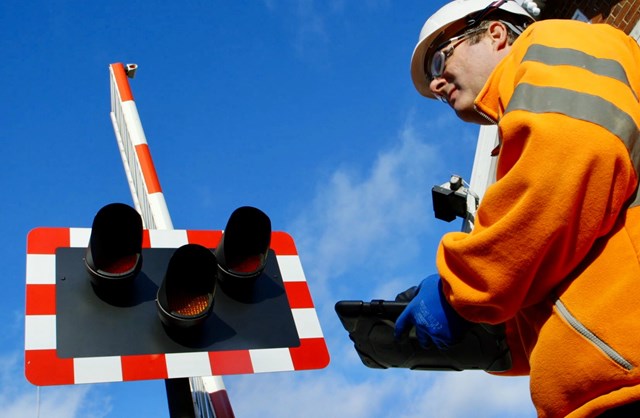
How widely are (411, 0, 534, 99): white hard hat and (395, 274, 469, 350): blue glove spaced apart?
0.89 metres

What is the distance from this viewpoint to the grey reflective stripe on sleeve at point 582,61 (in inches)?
74.8

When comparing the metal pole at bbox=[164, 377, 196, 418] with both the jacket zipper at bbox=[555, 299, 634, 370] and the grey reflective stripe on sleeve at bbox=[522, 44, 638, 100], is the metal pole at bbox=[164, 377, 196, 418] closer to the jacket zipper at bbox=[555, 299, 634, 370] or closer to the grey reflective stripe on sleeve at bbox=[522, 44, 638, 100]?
the jacket zipper at bbox=[555, 299, 634, 370]

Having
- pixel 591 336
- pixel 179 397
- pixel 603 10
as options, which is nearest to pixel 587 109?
pixel 591 336

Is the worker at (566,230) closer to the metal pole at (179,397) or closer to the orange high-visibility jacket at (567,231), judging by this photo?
the orange high-visibility jacket at (567,231)

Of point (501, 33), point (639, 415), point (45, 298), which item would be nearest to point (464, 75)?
point (501, 33)

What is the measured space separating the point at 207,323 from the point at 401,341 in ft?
3.05

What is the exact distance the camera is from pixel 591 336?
1.81 metres

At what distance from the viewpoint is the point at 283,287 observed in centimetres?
339

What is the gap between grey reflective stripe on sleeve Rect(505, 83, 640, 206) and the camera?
1798mm

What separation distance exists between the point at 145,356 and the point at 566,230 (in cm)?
157

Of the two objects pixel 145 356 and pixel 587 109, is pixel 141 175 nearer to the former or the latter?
pixel 145 356

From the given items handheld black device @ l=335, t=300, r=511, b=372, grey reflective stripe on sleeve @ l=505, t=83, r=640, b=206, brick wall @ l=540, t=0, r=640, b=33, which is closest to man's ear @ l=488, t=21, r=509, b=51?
grey reflective stripe on sleeve @ l=505, t=83, r=640, b=206

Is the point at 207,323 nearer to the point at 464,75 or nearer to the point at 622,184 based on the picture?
the point at 464,75

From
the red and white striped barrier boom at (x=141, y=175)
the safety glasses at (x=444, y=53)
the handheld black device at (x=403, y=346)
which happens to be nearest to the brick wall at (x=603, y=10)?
the red and white striped barrier boom at (x=141, y=175)
